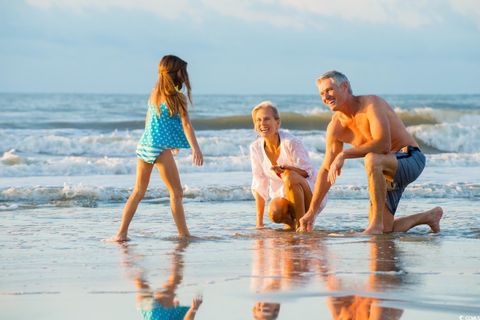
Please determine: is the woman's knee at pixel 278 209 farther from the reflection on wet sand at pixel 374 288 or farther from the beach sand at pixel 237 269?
the reflection on wet sand at pixel 374 288

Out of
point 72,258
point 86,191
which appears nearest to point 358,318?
point 72,258

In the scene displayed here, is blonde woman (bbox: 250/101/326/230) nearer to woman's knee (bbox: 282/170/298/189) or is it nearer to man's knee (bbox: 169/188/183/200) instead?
woman's knee (bbox: 282/170/298/189)

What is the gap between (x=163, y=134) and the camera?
735cm

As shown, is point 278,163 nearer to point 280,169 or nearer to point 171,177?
point 280,169

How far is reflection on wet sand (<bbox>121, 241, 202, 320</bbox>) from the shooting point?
185 inches

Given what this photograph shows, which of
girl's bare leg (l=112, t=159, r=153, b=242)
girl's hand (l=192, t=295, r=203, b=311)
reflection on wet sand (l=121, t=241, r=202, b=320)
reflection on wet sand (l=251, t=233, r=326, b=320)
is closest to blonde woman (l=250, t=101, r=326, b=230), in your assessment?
reflection on wet sand (l=251, t=233, r=326, b=320)

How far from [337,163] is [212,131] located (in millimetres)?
19888

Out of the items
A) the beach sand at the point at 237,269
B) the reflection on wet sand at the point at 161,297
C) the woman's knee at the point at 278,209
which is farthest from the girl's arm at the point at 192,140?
the woman's knee at the point at 278,209

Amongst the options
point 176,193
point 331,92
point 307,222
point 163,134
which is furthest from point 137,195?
Answer: point 331,92

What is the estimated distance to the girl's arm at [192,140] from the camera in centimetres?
703

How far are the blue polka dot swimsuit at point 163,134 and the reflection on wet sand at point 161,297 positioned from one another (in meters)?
1.17

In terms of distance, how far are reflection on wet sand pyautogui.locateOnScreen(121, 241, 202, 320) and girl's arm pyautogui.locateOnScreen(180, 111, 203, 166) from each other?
0.89 metres

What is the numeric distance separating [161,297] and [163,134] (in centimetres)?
245

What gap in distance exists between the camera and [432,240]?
7.41m
